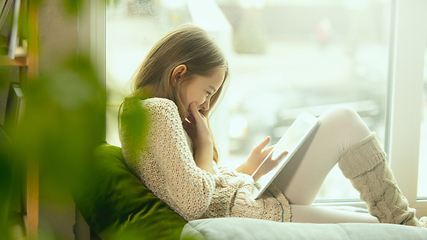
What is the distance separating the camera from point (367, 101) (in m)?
1.50

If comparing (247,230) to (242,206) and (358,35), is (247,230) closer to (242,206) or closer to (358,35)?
(242,206)

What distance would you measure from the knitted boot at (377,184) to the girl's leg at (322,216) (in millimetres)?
40

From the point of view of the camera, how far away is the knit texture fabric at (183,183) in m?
0.86

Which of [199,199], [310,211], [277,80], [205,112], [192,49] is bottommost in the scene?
[310,211]

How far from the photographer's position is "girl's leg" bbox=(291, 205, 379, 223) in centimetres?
Answer: 103

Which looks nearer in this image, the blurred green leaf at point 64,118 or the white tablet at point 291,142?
the blurred green leaf at point 64,118

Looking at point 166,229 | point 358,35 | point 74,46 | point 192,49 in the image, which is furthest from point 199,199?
point 358,35

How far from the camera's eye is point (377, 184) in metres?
1.03

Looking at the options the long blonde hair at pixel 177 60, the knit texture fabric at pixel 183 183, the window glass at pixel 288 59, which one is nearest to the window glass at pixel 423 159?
the window glass at pixel 288 59

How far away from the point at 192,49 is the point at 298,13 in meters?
0.57

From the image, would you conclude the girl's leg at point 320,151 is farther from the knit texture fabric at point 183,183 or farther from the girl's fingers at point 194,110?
the girl's fingers at point 194,110

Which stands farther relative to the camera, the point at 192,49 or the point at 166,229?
the point at 192,49

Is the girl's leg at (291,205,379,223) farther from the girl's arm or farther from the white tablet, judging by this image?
the girl's arm

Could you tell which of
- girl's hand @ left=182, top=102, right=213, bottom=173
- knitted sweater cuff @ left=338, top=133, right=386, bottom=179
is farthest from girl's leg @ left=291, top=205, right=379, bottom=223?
girl's hand @ left=182, top=102, right=213, bottom=173
